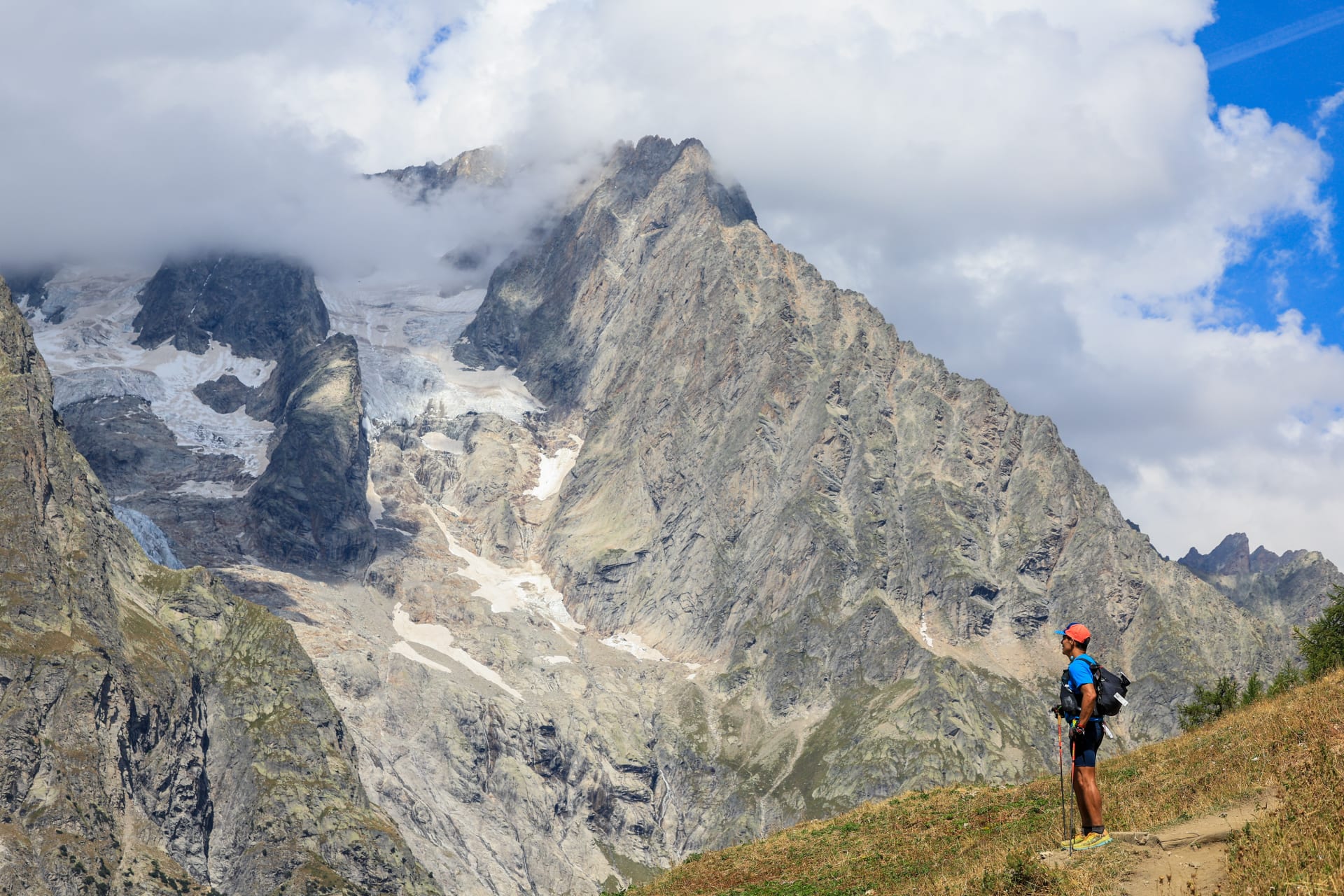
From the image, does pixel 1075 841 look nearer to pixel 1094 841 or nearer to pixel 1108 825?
pixel 1094 841

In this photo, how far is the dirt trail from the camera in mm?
22609

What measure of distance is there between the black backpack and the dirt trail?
2656 mm

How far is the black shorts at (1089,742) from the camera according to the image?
81.6 feet

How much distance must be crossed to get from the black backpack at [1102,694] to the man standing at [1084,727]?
0.01 m

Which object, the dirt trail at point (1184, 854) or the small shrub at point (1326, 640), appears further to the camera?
the small shrub at point (1326, 640)

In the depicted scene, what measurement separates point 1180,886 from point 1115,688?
148 inches

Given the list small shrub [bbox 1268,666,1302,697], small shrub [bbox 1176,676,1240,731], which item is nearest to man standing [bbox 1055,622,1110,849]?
small shrub [bbox 1268,666,1302,697]

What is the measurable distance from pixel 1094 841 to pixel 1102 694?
319 centimetres

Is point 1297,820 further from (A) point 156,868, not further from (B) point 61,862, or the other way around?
(A) point 156,868

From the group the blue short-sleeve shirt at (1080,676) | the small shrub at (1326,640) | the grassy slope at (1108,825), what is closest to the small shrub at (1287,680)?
the small shrub at (1326,640)

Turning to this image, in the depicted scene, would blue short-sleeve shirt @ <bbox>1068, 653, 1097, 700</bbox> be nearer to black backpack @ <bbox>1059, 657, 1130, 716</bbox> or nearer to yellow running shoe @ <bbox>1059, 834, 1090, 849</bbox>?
black backpack @ <bbox>1059, 657, 1130, 716</bbox>

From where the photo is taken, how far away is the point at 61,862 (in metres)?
173

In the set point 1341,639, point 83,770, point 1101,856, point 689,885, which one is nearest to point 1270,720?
point 1101,856

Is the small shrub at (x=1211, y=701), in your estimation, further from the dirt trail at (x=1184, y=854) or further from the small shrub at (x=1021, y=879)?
the small shrub at (x=1021, y=879)
